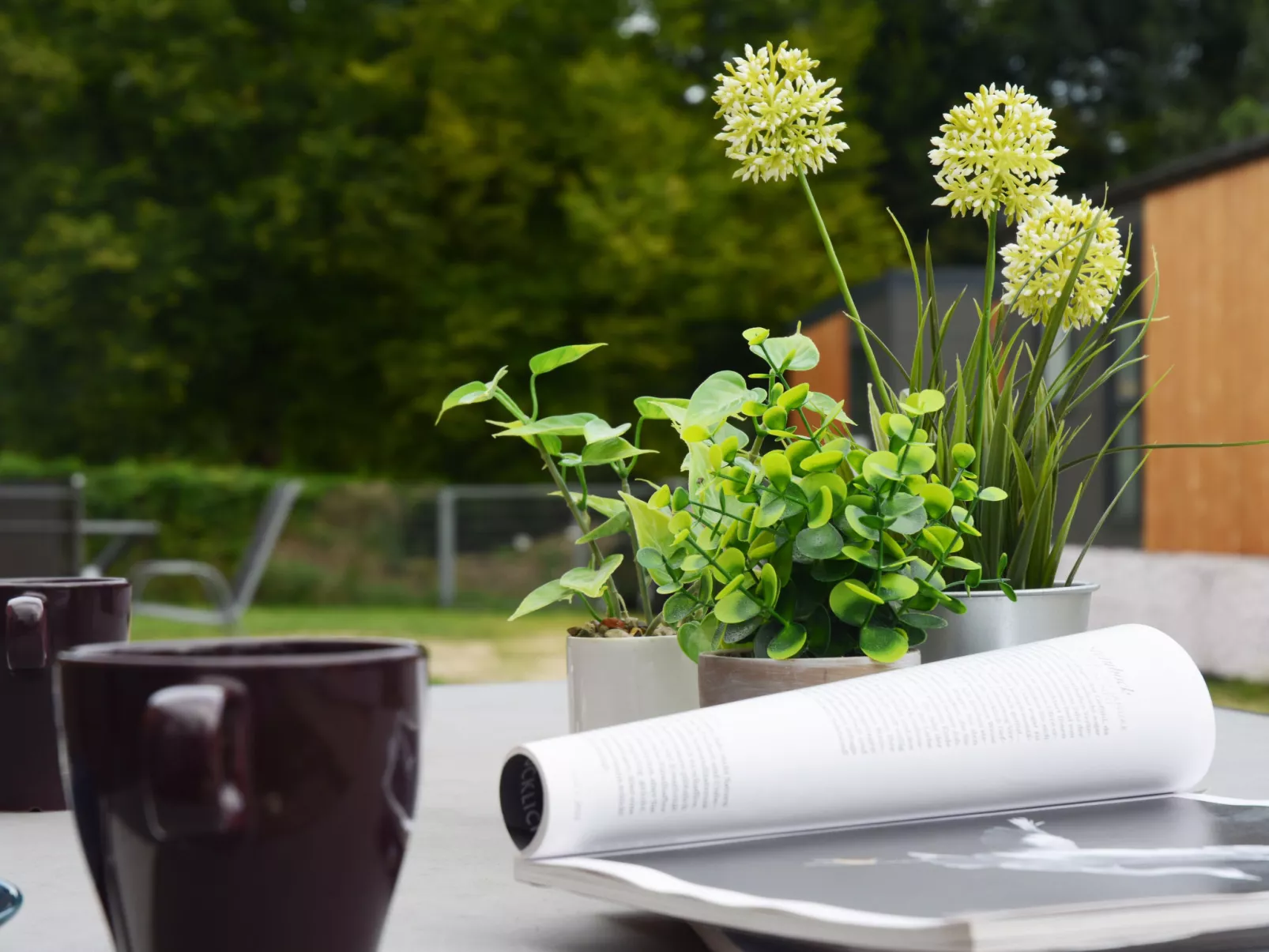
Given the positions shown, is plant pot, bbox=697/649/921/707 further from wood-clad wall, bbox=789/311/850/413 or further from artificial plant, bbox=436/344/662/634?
wood-clad wall, bbox=789/311/850/413

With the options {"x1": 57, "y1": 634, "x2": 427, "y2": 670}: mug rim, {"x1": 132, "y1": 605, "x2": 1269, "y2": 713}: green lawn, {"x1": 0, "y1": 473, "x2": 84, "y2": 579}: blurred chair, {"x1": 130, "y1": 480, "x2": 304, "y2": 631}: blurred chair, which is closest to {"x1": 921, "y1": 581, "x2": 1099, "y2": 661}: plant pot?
{"x1": 57, "y1": 634, "x2": 427, "y2": 670}: mug rim

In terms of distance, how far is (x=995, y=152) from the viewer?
869 millimetres

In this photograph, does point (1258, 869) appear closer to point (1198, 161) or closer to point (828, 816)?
point (828, 816)

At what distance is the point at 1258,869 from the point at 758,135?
0.52 metres

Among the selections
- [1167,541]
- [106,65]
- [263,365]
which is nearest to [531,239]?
[263,365]

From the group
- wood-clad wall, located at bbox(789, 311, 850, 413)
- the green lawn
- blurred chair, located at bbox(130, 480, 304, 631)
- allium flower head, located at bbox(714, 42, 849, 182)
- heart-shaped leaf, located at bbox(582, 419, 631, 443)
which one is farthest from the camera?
wood-clad wall, located at bbox(789, 311, 850, 413)

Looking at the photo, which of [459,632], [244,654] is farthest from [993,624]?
[459,632]

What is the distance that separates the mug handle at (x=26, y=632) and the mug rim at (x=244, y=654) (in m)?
0.18

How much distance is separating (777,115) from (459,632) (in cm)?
944

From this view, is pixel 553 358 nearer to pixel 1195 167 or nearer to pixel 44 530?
pixel 44 530

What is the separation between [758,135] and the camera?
0.90 meters

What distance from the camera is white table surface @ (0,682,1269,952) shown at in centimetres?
57

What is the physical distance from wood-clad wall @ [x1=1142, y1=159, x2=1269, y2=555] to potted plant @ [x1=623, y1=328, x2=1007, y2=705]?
6.27m

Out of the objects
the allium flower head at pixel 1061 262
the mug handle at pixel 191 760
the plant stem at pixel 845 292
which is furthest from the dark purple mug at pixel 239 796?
the allium flower head at pixel 1061 262
